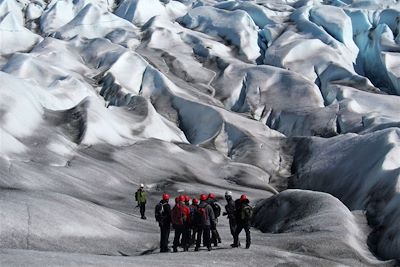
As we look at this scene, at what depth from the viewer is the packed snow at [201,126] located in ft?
71.7

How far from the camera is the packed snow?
21859 millimetres

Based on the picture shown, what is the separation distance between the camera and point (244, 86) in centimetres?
6869

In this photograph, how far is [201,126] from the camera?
187 ft

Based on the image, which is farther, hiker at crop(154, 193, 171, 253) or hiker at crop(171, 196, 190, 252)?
hiker at crop(154, 193, 171, 253)

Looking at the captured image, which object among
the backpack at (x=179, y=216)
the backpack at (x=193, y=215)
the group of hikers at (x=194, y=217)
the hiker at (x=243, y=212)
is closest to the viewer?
the backpack at (x=179, y=216)

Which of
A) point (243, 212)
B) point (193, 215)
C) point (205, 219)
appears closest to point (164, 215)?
point (193, 215)

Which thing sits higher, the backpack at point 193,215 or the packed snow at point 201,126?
the backpack at point 193,215

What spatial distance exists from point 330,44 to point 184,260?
65095mm

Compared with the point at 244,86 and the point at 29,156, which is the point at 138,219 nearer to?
the point at 29,156

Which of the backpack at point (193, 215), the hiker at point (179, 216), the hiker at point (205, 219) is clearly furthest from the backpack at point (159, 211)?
the hiker at point (205, 219)

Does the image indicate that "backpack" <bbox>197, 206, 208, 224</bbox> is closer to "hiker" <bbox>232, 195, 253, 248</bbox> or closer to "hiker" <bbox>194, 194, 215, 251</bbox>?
"hiker" <bbox>194, 194, 215, 251</bbox>

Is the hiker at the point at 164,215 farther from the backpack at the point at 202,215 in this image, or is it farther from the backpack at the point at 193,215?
the backpack at the point at 202,215

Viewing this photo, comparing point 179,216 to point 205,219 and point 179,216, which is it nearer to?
point 179,216

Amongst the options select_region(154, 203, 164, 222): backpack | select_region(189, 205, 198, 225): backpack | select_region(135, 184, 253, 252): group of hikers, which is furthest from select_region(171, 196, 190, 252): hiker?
select_region(154, 203, 164, 222): backpack
